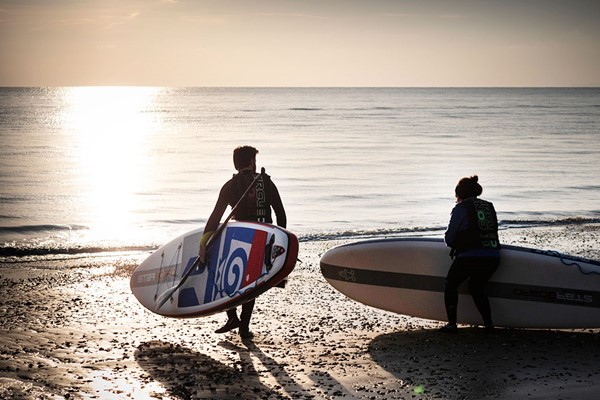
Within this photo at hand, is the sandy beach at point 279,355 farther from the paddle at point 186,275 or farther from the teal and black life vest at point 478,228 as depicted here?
the teal and black life vest at point 478,228

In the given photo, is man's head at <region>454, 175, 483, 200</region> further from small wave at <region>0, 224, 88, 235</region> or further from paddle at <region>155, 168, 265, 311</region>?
small wave at <region>0, 224, 88, 235</region>

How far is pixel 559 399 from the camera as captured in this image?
595 centimetres

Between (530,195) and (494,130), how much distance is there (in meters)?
39.4

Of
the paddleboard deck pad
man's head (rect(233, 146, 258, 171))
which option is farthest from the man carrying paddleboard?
the paddleboard deck pad

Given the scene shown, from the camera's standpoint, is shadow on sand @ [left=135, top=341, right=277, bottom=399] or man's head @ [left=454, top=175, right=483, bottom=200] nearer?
shadow on sand @ [left=135, top=341, right=277, bottom=399]

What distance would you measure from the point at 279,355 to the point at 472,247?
215 cm

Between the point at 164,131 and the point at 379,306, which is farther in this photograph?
the point at 164,131

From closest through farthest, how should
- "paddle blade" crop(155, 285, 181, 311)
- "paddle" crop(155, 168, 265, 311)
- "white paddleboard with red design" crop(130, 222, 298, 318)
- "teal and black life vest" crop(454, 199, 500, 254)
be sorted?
"white paddleboard with red design" crop(130, 222, 298, 318), "teal and black life vest" crop(454, 199, 500, 254), "paddle" crop(155, 168, 265, 311), "paddle blade" crop(155, 285, 181, 311)

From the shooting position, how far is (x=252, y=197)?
798 centimetres

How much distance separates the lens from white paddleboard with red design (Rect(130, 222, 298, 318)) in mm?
7496

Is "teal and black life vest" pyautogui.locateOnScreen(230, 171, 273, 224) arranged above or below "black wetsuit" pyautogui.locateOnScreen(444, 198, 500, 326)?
above

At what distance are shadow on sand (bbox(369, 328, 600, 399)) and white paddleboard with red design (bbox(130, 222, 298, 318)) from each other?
1215 millimetres

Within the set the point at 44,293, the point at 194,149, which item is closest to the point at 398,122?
the point at 194,149

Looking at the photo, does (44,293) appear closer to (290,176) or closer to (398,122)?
(290,176)
